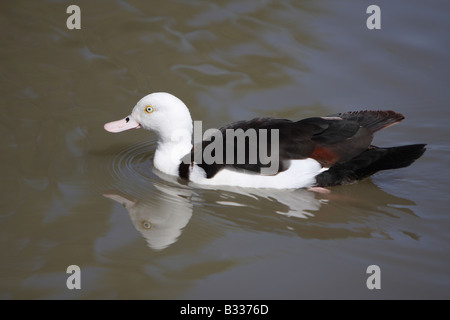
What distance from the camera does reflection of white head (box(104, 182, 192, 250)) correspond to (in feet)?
15.7

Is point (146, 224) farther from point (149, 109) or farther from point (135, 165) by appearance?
point (149, 109)

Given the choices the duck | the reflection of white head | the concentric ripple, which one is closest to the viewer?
the reflection of white head

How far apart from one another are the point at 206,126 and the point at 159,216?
2007 millimetres

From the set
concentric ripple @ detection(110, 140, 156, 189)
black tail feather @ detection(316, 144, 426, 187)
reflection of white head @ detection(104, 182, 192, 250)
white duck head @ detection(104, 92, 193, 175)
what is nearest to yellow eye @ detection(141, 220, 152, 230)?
reflection of white head @ detection(104, 182, 192, 250)

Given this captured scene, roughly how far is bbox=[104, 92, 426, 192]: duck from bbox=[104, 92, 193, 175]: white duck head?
19cm

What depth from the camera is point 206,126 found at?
6.94 m

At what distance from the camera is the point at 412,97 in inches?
295

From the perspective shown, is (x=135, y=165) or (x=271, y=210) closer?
(x=271, y=210)

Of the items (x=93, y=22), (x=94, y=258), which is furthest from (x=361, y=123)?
(x=93, y=22)

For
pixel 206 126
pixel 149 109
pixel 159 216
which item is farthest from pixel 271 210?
pixel 206 126

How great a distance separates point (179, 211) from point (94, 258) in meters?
0.99

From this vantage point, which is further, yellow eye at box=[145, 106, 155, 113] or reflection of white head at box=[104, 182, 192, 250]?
yellow eye at box=[145, 106, 155, 113]

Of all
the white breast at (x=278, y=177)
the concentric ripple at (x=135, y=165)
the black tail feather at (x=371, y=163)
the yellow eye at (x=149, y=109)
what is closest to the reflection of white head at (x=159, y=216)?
the concentric ripple at (x=135, y=165)

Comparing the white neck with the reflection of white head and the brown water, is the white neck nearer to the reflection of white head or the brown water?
the brown water
